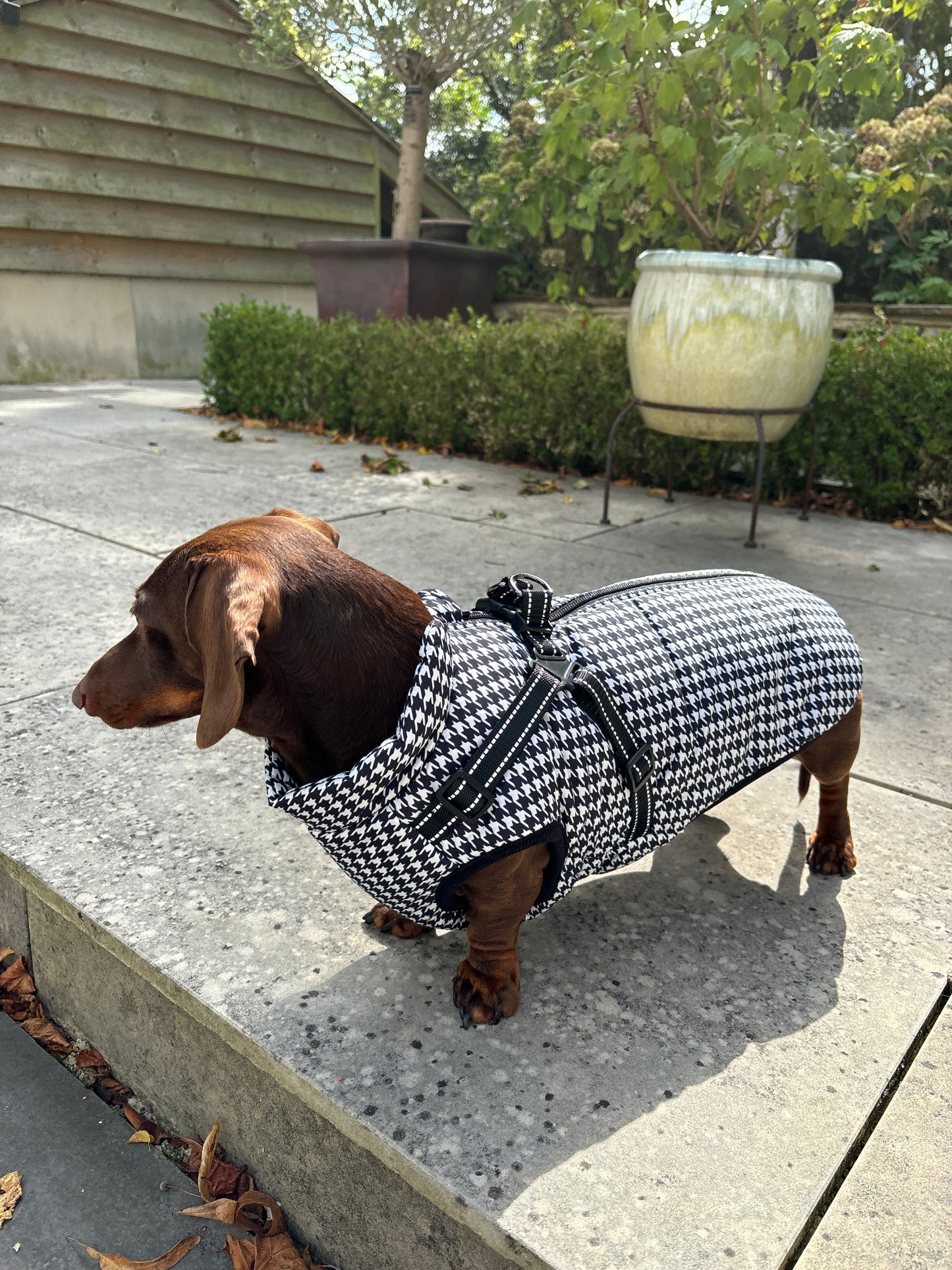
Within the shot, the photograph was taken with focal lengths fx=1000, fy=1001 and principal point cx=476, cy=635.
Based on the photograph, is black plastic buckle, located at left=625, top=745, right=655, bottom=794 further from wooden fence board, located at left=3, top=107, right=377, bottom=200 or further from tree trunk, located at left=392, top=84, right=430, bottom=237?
wooden fence board, located at left=3, top=107, right=377, bottom=200

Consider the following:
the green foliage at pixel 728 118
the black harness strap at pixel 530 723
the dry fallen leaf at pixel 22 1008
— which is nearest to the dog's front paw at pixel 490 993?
the black harness strap at pixel 530 723

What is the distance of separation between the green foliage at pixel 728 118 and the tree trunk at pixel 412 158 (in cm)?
239

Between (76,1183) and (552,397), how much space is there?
4.96m

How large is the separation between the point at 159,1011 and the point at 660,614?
3.97 feet

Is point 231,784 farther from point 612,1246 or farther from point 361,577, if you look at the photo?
point 612,1246

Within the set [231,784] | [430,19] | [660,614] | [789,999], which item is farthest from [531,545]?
[430,19]

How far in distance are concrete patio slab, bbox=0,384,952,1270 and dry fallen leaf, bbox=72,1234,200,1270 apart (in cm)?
16

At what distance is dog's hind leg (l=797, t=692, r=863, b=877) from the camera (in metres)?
2.09

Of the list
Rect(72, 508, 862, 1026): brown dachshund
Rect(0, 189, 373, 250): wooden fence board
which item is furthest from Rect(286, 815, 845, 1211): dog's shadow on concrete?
Rect(0, 189, 373, 250): wooden fence board

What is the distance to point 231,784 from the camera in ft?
8.10

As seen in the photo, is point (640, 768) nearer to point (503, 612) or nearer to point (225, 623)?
point (503, 612)

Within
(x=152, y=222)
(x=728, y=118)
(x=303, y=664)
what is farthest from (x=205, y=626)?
(x=152, y=222)

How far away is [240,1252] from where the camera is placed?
1.64 meters

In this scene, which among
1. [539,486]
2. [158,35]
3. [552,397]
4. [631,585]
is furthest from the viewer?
[158,35]
